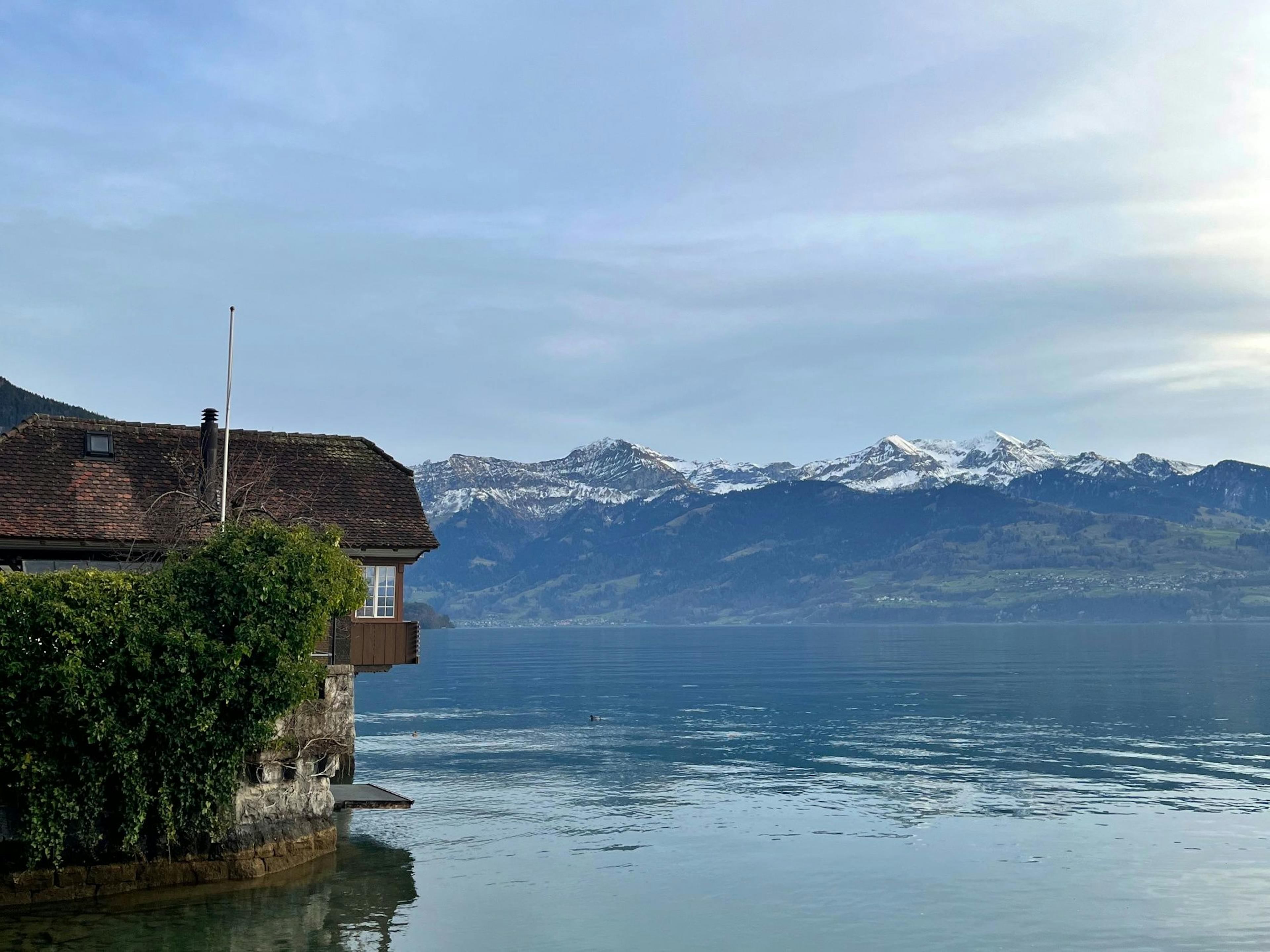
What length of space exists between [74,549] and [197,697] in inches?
405

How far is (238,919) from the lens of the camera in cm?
3222

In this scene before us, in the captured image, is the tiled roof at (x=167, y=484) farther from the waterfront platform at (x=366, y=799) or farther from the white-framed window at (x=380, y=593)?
the waterfront platform at (x=366, y=799)

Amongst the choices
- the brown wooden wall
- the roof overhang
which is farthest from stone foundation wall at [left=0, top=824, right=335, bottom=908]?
the roof overhang

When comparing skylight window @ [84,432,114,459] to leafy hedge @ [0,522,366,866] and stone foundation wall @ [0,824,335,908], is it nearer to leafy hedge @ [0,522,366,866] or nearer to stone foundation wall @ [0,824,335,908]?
leafy hedge @ [0,522,366,866]

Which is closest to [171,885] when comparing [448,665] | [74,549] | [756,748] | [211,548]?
[211,548]

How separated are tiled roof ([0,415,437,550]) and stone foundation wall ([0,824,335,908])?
11397mm

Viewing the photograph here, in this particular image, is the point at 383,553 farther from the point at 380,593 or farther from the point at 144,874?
the point at 144,874

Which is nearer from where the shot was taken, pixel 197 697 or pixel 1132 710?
pixel 197 697

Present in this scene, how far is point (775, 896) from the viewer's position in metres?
36.6

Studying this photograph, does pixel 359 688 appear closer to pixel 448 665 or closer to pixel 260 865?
pixel 448 665

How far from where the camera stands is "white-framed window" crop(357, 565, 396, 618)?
4509cm

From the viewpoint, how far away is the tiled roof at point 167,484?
40500mm

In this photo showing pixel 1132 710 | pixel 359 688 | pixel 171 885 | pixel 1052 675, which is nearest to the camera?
pixel 171 885

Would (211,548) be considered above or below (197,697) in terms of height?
above
